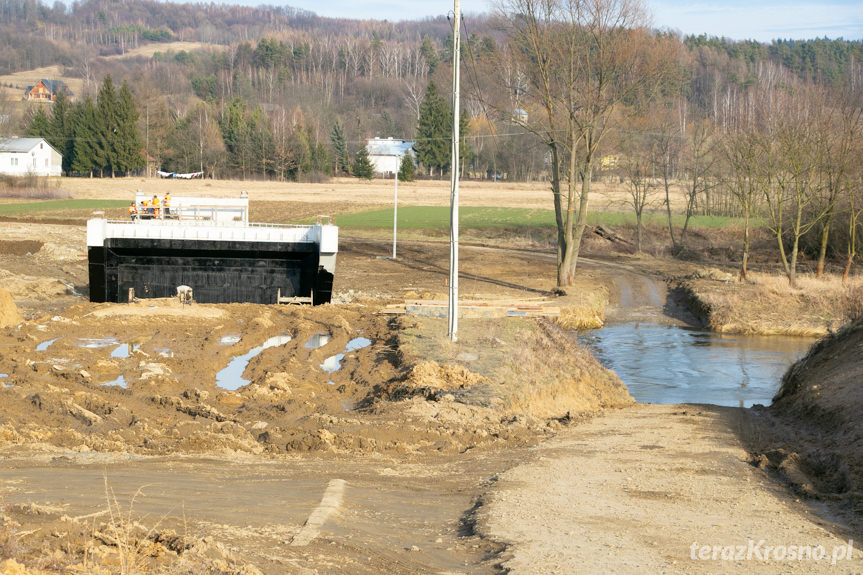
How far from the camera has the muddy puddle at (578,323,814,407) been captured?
827 inches

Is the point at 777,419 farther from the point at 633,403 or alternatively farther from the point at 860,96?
the point at 860,96

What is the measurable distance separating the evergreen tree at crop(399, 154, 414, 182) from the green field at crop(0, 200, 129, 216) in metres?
35.9

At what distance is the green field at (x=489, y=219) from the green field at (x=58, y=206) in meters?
18.9

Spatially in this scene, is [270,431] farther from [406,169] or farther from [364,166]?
[406,169]

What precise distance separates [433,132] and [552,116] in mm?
76924

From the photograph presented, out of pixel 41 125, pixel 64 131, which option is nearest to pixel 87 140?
pixel 64 131

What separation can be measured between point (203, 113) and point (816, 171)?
92.4m

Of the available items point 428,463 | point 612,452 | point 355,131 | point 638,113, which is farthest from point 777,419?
point 355,131

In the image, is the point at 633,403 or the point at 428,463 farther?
the point at 633,403

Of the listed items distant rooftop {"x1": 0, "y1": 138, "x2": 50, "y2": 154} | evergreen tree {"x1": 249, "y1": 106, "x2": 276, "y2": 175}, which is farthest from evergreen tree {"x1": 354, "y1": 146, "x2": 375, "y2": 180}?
distant rooftop {"x1": 0, "y1": 138, "x2": 50, "y2": 154}

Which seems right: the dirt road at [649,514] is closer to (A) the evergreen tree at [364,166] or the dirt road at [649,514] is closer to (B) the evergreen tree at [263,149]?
(A) the evergreen tree at [364,166]

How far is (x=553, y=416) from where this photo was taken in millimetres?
15477

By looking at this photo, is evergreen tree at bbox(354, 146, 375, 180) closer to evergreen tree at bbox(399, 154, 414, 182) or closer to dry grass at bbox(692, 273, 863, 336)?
evergreen tree at bbox(399, 154, 414, 182)

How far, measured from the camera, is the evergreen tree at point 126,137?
315ft
